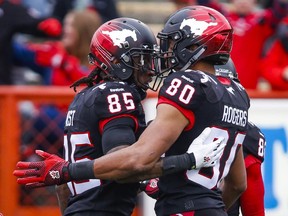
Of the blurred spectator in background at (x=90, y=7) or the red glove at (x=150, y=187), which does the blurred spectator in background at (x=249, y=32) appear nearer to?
the blurred spectator in background at (x=90, y=7)

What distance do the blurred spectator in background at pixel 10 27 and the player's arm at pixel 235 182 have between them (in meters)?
3.47

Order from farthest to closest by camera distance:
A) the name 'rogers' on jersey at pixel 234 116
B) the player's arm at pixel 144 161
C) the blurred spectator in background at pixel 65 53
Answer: the blurred spectator in background at pixel 65 53
the name 'rogers' on jersey at pixel 234 116
the player's arm at pixel 144 161

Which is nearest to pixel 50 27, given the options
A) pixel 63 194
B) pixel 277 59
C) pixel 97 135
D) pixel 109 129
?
pixel 277 59

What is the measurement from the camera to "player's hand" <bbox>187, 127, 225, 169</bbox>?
4.99 meters

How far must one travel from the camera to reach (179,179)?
16.8ft

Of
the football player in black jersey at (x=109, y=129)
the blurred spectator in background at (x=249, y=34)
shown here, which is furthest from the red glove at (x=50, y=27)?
the football player in black jersey at (x=109, y=129)

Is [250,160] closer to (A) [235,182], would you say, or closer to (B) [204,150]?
(A) [235,182]

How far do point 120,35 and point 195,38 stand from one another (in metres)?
0.48

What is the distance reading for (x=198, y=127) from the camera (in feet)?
16.6

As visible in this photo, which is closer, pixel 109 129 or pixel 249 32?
pixel 109 129

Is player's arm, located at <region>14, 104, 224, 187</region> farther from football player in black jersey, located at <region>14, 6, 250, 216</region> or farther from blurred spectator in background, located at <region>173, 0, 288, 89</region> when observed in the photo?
blurred spectator in background, located at <region>173, 0, 288, 89</region>

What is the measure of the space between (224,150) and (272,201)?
312cm

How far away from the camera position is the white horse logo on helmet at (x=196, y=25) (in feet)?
17.3

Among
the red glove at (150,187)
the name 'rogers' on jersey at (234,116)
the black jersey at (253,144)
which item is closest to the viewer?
the name 'rogers' on jersey at (234,116)
